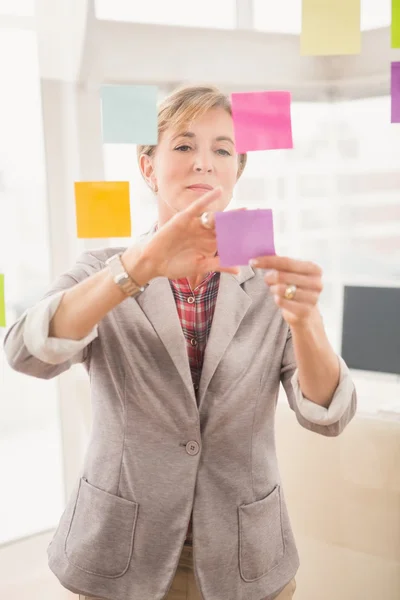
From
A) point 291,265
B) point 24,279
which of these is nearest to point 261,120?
point 291,265

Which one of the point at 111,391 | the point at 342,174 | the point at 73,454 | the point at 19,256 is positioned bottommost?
the point at 73,454

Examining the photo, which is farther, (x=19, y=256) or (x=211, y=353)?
(x=19, y=256)

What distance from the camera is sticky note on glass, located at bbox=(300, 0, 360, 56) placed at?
127 cm

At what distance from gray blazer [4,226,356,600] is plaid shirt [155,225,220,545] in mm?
48

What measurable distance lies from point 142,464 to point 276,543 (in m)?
0.33

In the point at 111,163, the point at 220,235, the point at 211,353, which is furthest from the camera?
the point at 111,163

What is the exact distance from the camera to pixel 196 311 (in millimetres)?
1236

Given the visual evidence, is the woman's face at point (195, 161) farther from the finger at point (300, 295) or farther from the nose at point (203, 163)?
the finger at point (300, 295)

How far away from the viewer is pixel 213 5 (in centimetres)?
175

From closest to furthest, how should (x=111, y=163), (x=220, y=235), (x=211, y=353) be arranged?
(x=220, y=235), (x=211, y=353), (x=111, y=163)

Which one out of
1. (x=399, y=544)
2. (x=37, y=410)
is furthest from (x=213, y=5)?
(x=399, y=544)

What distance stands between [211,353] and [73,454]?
0.91 m

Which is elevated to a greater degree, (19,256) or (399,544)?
(19,256)

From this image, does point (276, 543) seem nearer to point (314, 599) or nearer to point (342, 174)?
point (314, 599)
